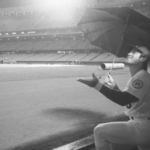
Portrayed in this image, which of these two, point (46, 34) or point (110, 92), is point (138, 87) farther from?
point (46, 34)

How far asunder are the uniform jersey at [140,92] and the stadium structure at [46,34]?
36353mm

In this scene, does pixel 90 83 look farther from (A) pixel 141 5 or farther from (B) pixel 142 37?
(A) pixel 141 5

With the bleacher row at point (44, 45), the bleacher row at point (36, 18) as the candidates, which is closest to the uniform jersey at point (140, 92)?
the bleacher row at point (44, 45)

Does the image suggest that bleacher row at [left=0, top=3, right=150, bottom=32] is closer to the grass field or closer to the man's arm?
the grass field

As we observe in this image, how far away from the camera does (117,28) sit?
221 cm

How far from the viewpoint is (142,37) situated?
215cm

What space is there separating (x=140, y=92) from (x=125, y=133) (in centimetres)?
42

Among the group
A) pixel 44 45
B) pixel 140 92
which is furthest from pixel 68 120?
pixel 44 45

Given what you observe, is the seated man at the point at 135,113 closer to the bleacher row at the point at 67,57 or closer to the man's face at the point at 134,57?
the man's face at the point at 134,57

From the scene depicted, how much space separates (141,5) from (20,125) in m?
41.6

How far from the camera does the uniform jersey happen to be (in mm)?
1568

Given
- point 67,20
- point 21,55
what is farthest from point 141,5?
point 21,55

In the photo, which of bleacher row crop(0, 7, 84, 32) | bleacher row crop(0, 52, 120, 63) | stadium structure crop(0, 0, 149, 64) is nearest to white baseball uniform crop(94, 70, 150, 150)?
bleacher row crop(0, 52, 120, 63)

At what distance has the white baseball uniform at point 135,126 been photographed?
160cm
